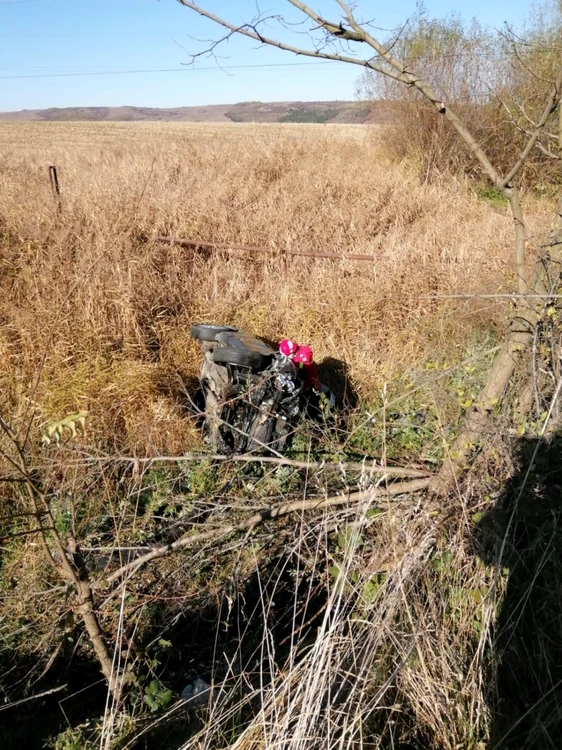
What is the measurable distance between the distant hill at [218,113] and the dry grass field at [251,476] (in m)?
48.0

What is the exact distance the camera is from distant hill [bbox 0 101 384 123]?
2381 inches

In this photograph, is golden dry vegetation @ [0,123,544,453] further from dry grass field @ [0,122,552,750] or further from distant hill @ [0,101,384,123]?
distant hill @ [0,101,384,123]

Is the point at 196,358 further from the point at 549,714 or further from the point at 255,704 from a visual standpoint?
the point at 549,714

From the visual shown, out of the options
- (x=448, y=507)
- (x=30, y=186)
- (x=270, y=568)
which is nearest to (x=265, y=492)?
(x=270, y=568)

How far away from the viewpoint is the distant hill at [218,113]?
198 feet

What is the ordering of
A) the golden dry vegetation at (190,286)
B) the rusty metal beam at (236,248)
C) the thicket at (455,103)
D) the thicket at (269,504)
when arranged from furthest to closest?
the thicket at (455,103)
the rusty metal beam at (236,248)
the golden dry vegetation at (190,286)
the thicket at (269,504)

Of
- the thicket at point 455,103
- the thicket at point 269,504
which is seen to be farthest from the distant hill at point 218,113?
the thicket at point 269,504

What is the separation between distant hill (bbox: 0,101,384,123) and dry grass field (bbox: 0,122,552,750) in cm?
4800

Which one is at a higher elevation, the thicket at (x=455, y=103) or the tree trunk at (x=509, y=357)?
the thicket at (x=455, y=103)

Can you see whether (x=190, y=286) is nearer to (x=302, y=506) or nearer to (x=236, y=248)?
(x=236, y=248)

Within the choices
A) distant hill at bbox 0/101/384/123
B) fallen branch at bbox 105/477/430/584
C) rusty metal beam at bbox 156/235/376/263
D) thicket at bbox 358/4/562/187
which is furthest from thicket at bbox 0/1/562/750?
distant hill at bbox 0/101/384/123

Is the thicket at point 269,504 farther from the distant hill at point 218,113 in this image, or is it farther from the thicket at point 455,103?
the distant hill at point 218,113

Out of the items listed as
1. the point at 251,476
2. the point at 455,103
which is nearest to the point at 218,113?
the point at 455,103

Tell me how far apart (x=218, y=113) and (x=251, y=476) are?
79.3 meters
